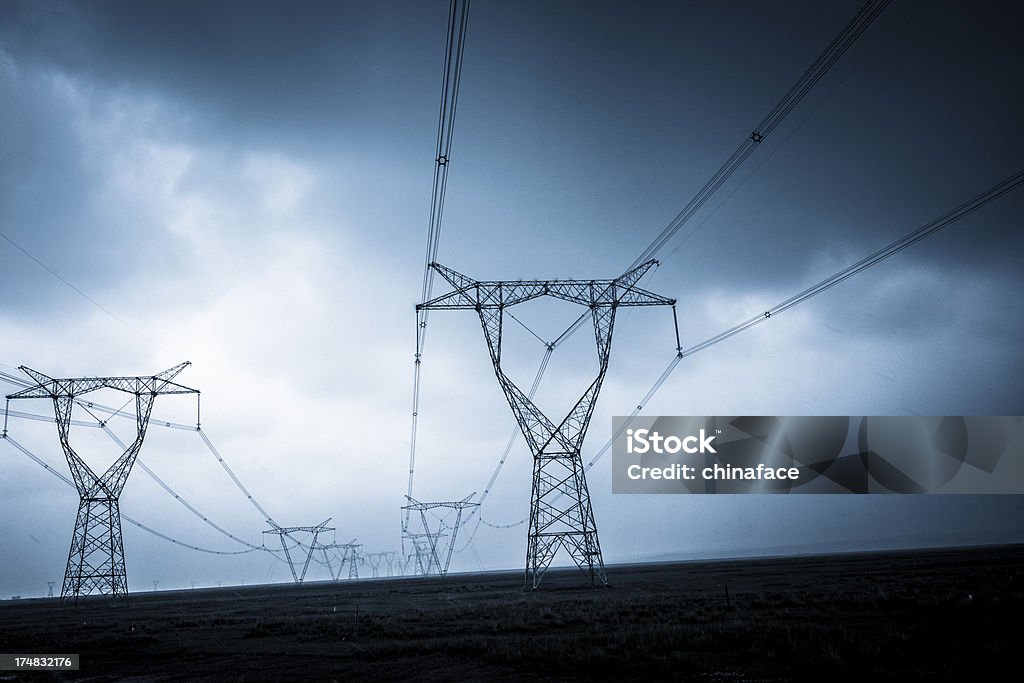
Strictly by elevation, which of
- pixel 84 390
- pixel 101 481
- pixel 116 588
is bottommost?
pixel 116 588

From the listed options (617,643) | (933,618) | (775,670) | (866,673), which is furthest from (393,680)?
(933,618)

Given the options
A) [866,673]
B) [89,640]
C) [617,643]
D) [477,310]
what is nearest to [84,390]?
[89,640]

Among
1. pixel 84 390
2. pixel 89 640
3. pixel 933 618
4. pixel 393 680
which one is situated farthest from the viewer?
pixel 84 390

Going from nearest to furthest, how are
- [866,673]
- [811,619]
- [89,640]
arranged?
[866,673]
[811,619]
[89,640]

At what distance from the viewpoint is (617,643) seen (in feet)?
66.6

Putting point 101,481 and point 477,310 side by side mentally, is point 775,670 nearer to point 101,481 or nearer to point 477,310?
point 477,310

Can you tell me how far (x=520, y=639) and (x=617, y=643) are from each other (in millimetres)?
4201

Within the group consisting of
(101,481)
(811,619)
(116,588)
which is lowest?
(116,588)

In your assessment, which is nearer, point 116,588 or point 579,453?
point 579,453

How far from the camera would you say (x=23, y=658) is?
23109 millimetres

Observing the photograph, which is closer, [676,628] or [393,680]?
[393,680]

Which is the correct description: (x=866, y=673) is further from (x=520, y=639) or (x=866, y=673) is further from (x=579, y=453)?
(x=579, y=453)

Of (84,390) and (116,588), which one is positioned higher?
(84,390)

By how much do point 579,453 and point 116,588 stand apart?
44.8 meters
